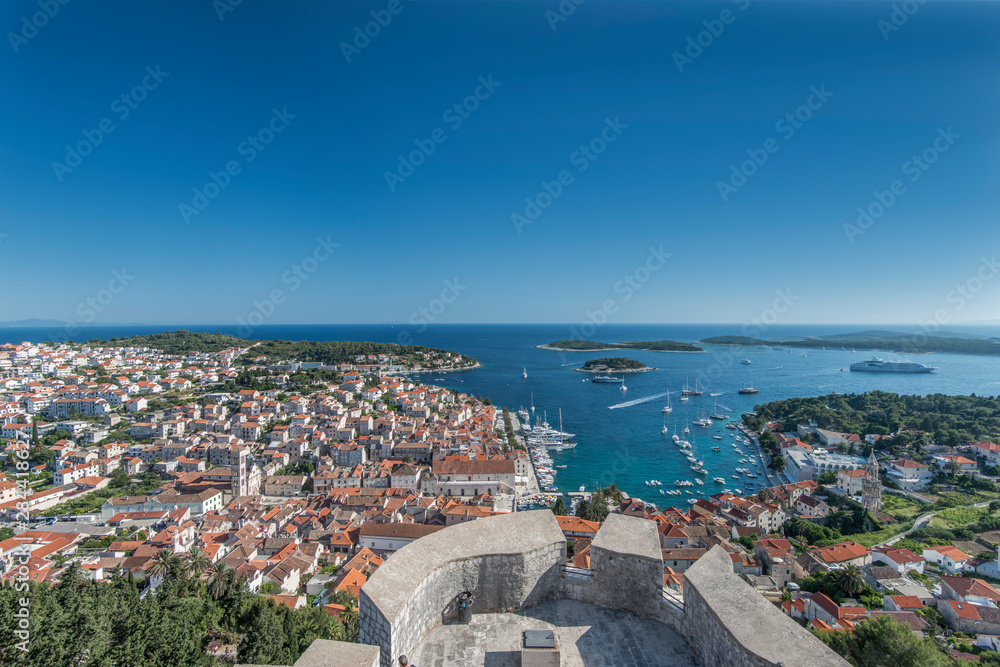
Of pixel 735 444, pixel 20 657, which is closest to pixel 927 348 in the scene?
pixel 735 444

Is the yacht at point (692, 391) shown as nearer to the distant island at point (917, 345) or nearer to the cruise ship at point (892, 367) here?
the cruise ship at point (892, 367)

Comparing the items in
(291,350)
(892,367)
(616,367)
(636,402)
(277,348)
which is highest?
(277,348)

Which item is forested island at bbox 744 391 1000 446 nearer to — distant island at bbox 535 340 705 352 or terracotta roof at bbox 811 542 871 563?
terracotta roof at bbox 811 542 871 563

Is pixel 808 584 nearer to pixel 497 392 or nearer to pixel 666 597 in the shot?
pixel 666 597

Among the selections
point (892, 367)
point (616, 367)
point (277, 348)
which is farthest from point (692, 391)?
point (277, 348)

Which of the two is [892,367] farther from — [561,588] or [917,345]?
[561,588]

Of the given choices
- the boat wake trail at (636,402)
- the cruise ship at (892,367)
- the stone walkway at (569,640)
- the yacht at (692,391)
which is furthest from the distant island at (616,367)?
the stone walkway at (569,640)
